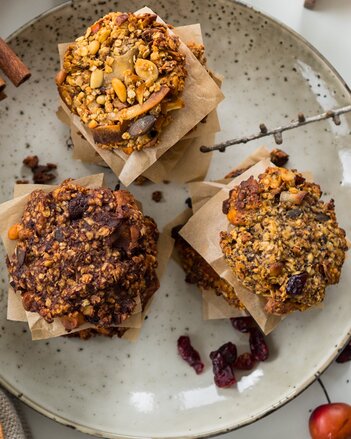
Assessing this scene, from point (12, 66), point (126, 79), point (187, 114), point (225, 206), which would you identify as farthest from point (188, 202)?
point (12, 66)

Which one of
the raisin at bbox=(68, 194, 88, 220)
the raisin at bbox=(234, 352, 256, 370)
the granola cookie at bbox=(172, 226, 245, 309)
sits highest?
the raisin at bbox=(68, 194, 88, 220)

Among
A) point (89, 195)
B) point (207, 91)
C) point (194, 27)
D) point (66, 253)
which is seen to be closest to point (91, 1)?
point (194, 27)

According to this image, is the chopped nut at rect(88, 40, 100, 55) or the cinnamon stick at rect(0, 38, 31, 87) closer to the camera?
the chopped nut at rect(88, 40, 100, 55)

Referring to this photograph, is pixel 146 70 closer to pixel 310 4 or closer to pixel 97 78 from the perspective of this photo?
pixel 97 78

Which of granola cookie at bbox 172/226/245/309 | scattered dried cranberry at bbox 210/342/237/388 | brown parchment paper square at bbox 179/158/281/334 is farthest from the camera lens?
scattered dried cranberry at bbox 210/342/237/388

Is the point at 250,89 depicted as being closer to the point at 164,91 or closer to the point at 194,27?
the point at 194,27

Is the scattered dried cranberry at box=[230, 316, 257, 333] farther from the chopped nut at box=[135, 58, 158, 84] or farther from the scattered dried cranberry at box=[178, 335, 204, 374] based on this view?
the chopped nut at box=[135, 58, 158, 84]

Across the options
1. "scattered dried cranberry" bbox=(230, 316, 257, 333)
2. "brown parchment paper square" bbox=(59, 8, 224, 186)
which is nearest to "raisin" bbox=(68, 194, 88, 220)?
"brown parchment paper square" bbox=(59, 8, 224, 186)

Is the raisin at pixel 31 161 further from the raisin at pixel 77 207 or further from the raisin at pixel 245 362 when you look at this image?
the raisin at pixel 245 362
